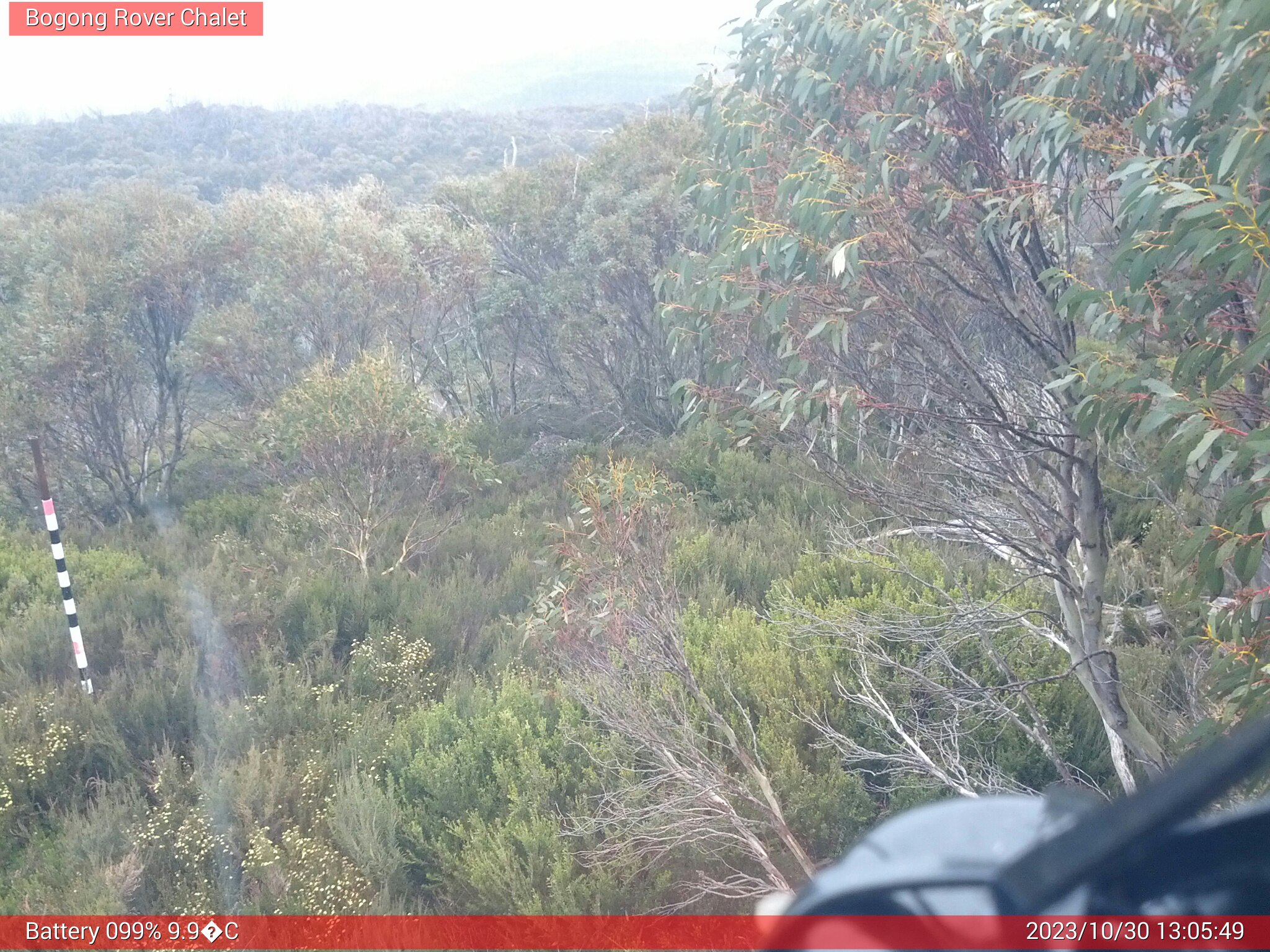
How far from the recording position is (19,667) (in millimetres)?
5867

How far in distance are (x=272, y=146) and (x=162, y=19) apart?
821 inches

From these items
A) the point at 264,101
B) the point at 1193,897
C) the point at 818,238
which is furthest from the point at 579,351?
the point at 264,101

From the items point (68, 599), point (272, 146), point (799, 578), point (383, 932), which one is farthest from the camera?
point (272, 146)

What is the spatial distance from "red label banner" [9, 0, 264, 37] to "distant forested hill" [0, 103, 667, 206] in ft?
42.0

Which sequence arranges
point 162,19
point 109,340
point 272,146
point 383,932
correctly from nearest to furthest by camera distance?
point 383,932 → point 162,19 → point 109,340 → point 272,146

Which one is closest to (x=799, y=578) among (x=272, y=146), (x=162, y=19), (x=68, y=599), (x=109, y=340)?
(x=68, y=599)

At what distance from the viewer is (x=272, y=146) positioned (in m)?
24.0

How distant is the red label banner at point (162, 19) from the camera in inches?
210

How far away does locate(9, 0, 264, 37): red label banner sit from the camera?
17.5 ft

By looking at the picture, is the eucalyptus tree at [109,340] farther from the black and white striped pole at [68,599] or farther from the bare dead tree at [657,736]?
the bare dead tree at [657,736]

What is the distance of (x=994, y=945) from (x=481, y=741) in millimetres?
3903

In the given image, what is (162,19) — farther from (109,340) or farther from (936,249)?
(109,340)

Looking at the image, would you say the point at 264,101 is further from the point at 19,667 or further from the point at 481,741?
the point at 481,741

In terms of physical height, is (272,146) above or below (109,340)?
above
